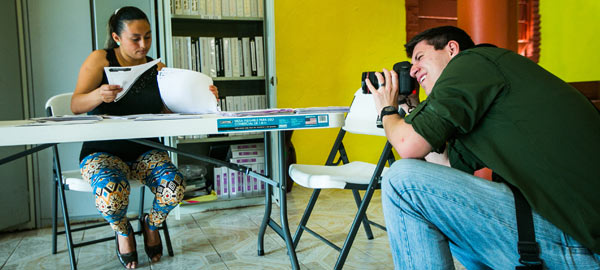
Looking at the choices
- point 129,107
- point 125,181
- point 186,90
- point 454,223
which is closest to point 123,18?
point 129,107

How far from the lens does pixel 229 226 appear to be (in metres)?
2.67

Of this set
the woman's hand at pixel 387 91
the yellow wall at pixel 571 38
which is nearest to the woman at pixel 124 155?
the woman's hand at pixel 387 91

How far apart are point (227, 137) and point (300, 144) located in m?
0.95

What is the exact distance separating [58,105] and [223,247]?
108 cm

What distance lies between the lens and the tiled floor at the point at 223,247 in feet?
6.67

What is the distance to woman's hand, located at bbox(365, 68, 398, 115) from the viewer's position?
1.34m

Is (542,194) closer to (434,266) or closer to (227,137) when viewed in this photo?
(434,266)

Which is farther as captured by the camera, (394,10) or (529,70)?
(394,10)

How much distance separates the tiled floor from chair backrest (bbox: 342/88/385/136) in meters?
0.60

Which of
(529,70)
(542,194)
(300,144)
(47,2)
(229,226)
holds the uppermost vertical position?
(47,2)

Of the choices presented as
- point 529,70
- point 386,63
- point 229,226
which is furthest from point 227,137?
point 529,70

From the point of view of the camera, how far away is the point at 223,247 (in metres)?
2.27

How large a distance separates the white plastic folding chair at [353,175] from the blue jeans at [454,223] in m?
0.61

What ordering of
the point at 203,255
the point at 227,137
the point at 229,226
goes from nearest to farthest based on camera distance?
Answer: the point at 203,255 < the point at 229,226 < the point at 227,137
